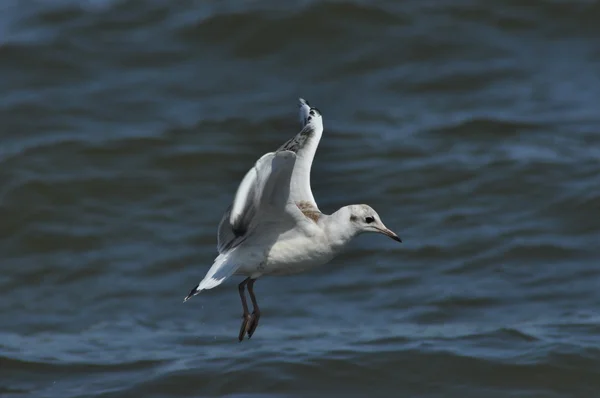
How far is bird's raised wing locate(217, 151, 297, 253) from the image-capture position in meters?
5.61

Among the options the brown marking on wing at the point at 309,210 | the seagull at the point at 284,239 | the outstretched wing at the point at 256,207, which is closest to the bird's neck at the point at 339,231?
the seagull at the point at 284,239

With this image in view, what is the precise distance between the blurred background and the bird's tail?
2.10 meters

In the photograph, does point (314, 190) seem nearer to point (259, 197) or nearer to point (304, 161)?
point (304, 161)

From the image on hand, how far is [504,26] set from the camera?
48.0 ft

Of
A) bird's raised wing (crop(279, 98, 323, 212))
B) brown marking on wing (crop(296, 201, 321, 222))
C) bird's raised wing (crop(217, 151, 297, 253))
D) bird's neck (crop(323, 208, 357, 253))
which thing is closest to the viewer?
bird's raised wing (crop(217, 151, 297, 253))

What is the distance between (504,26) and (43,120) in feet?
20.9

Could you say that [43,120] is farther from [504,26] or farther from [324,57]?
[504,26]

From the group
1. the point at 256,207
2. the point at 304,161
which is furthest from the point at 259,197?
the point at 304,161

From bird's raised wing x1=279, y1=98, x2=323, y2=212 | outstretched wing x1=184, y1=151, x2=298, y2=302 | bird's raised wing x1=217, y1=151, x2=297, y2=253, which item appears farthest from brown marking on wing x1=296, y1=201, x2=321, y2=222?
bird's raised wing x1=217, y1=151, x2=297, y2=253

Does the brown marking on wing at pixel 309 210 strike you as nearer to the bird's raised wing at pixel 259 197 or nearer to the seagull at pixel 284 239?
the seagull at pixel 284 239

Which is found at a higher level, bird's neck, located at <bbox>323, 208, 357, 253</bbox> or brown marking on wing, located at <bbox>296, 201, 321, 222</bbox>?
brown marking on wing, located at <bbox>296, 201, 321, 222</bbox>

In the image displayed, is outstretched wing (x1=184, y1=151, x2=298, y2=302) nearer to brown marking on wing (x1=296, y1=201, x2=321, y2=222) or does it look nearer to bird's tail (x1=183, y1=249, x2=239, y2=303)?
bird's tail (x1=183, y1=249, x2=239, y2=303)

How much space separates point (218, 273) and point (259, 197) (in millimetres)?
947

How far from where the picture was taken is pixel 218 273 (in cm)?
669
